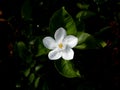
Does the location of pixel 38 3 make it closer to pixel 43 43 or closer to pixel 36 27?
pixel 36 27

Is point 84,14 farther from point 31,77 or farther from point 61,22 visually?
point 31,77

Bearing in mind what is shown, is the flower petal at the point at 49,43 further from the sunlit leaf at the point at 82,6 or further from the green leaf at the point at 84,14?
the sunlit leaf at the point at 82,6

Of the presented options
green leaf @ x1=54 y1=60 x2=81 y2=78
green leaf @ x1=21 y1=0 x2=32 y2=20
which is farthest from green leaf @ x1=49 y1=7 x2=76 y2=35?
green leaf @ x1=21 y1=0 x2=32 y2=20

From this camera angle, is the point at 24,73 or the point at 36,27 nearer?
the point at 24,73

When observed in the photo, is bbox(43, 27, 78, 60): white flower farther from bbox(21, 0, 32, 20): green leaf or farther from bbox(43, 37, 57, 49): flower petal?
bbox(21, 0, 32, 20): green leaf

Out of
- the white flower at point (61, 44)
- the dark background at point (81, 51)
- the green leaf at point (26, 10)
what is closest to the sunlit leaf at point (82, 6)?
the dark background at point (81, 51)

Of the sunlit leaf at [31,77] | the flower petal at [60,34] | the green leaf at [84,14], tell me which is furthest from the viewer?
the green leaf at [84,14]

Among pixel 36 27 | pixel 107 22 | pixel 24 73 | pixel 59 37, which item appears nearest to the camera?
pixel 59 37

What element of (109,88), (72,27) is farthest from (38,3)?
(109,88)

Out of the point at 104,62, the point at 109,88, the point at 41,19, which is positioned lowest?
the point at 109,88
